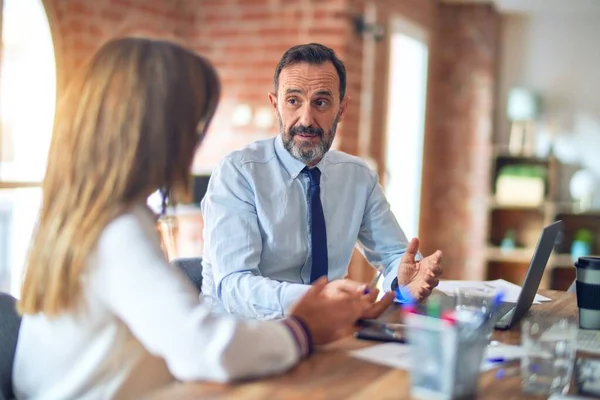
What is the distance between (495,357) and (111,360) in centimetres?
75

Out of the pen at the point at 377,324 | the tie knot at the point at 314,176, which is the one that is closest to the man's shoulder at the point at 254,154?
the tie knot at the point at 314,176

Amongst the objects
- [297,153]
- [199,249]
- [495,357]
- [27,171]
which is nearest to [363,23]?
[199,249]

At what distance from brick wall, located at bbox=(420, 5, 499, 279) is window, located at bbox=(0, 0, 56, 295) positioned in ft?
10.9

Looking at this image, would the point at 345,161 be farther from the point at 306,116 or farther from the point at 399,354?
the point at 399,354

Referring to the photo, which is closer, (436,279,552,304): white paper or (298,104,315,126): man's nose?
(436,279,552,304): white paper

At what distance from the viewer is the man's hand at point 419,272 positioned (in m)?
1.86

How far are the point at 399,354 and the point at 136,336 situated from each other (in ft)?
1.72

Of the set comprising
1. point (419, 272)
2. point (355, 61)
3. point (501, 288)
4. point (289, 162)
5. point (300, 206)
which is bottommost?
point (501, 288)

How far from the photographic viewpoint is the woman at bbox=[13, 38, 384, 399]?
1.11m

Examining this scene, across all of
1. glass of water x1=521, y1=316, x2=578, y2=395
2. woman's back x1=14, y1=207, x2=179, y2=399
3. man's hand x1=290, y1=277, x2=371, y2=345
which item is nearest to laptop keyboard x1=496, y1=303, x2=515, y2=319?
glass of water x1=521, y1=316, x2=578, y2=395

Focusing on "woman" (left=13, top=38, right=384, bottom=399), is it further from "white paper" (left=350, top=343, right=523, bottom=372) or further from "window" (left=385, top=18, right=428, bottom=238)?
"window" (left=385, top=18, right=428, bottom=238)

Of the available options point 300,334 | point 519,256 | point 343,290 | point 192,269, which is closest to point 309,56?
point 192,269

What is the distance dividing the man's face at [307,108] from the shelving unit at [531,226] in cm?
393

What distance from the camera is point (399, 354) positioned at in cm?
141
